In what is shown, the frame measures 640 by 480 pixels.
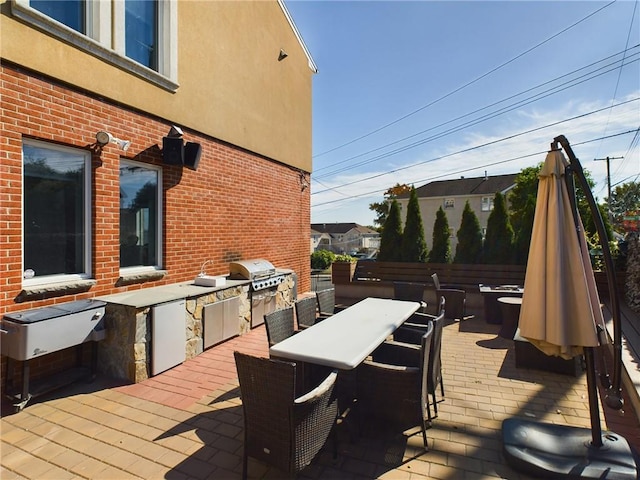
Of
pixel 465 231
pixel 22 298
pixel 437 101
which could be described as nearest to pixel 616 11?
pixel 437 101

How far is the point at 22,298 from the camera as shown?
368 centimetres

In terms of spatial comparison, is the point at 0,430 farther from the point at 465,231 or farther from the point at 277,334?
the point at 465,231

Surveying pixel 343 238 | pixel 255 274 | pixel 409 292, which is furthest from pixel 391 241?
pixel 343 238

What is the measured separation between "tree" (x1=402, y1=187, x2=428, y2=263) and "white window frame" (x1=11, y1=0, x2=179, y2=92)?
25.3ft

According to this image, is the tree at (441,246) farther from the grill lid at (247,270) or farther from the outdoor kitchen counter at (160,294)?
the outdoor kitchen counter at (160,294)

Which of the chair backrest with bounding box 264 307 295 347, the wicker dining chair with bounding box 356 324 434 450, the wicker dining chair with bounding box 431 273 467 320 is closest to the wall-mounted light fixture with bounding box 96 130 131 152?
the chair backrest with bounding box 264 307 295 347

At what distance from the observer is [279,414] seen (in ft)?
7.09

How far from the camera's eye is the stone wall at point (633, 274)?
595 cm

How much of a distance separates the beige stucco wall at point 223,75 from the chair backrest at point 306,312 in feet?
11.5

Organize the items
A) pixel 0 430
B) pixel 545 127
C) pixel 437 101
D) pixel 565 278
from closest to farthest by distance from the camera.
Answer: pixel 565 278
pixel 0 430
pixel 545 127
pixel 437 101

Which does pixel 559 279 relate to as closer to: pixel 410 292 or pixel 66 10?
pixel 410 292

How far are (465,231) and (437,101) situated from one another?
745 cm

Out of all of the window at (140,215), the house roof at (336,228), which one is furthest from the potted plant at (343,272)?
the house roof at (336,228)

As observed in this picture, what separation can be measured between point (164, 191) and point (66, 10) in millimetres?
2552
